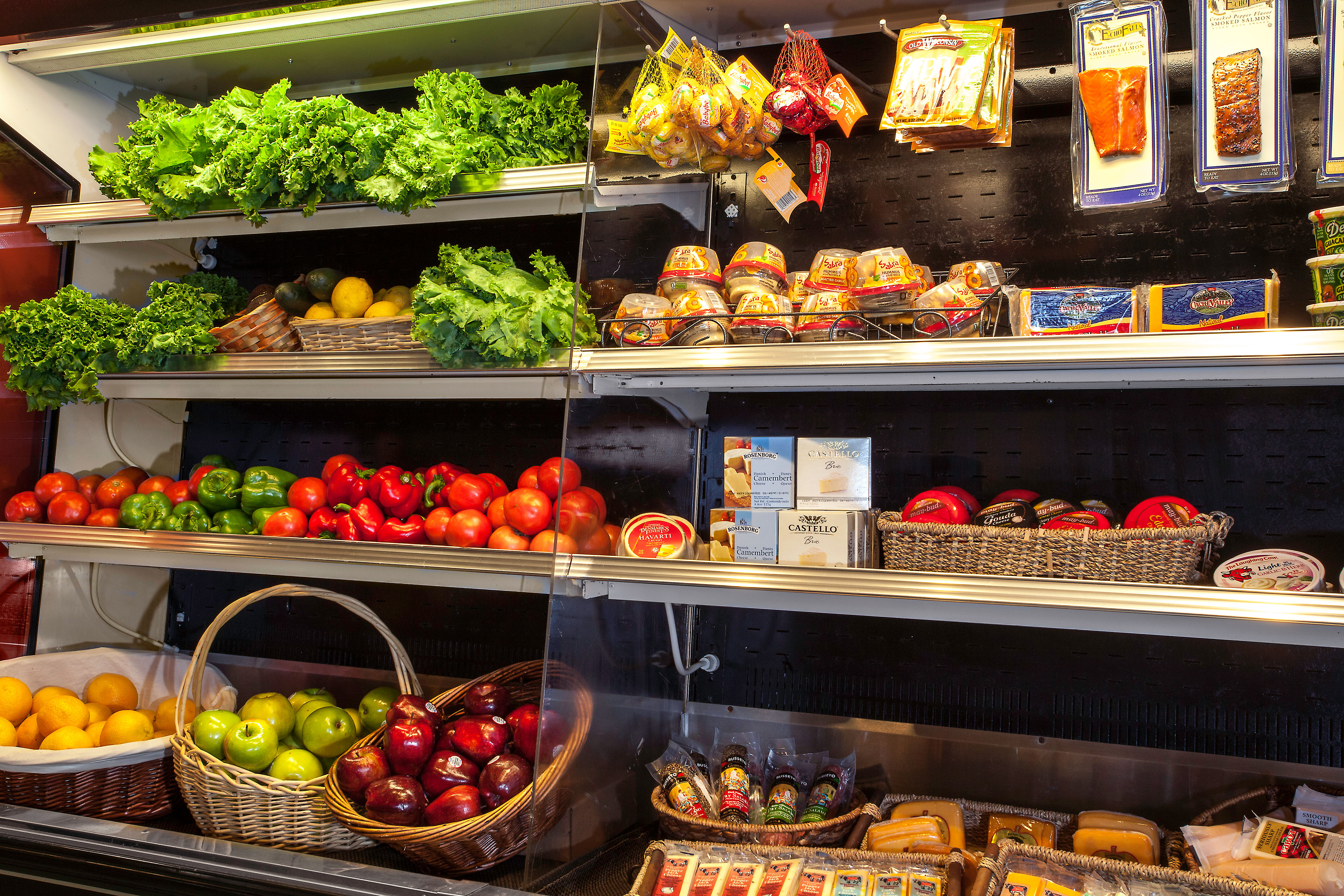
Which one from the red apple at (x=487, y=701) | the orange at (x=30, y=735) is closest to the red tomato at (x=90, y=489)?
the orange at (x=30, y=735)

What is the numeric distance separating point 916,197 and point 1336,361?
108cm

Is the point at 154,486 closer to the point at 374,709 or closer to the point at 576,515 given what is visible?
the point at 374,709

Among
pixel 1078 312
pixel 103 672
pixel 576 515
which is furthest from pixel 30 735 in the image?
pixel 1078 312

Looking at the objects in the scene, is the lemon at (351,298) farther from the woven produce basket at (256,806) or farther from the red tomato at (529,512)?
the woven produce basket at (256,806)

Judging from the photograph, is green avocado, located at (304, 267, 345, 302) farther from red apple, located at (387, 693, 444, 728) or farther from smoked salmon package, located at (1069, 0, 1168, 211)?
smoked salmon package, located at (1069, 0, 1168, 211)

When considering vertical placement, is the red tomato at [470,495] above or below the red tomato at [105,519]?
above

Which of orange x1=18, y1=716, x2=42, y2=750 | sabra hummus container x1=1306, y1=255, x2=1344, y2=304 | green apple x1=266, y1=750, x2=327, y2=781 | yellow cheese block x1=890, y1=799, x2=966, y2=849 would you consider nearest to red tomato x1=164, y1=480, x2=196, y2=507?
orange x1=18, y1=716, x2=42, y2=750

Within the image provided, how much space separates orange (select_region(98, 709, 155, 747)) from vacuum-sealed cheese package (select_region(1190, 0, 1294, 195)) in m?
2.75

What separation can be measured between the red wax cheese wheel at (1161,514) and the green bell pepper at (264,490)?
2157 mm

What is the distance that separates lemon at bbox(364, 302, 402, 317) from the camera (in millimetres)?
2354

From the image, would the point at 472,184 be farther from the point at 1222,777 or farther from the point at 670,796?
the point at 1222,777

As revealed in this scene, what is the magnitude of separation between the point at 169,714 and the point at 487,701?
3.24ft

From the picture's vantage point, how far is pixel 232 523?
258 cm

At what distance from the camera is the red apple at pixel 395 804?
1.96 metres
